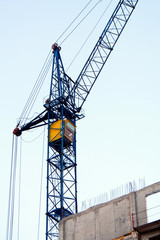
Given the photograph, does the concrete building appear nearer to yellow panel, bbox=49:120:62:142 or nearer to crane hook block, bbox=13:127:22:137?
yellow panel, bbox=49:120:62:142

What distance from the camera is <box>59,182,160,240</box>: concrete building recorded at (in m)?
32.8

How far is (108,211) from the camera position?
3525cm

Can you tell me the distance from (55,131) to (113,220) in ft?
67.0

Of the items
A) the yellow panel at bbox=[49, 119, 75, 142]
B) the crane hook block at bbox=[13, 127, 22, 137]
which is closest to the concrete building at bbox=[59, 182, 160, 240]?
the yellow panel at bbox=[49, 119, 75, 142]

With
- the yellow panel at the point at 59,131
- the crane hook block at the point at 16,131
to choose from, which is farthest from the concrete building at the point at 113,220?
the crane hook block at the point at 16,131

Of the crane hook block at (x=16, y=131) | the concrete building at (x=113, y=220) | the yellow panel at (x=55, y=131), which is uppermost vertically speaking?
the crane hook block at (x=16, y=131)

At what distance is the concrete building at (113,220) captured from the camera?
108 feet

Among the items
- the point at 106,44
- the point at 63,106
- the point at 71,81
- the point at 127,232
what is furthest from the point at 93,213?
the point at 106,44

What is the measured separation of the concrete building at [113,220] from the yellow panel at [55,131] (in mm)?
16086

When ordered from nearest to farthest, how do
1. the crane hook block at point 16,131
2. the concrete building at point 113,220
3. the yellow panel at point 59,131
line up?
1. the concrete building at point 113,220
2. the yellow panel at point 59,131
3. the crane hook block at point 16,131

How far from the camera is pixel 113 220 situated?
34.6 meters

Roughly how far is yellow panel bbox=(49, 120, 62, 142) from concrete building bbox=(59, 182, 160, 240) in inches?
633

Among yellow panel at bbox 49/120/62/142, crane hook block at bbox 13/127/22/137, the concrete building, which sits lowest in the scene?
the concrete building

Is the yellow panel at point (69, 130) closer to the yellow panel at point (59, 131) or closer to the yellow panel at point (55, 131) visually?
the yellow panel at point (59, 131)
